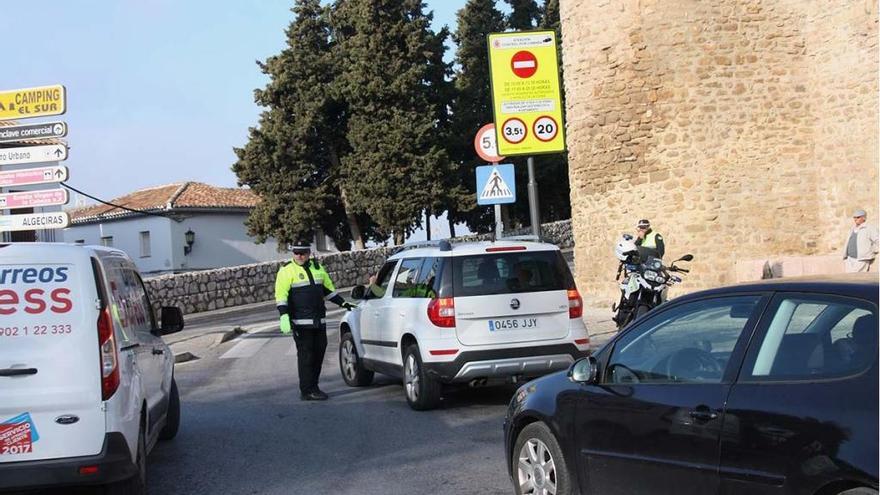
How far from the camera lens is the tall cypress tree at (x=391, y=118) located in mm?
38281

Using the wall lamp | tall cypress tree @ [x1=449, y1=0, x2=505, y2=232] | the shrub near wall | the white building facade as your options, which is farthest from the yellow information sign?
the wall lamp

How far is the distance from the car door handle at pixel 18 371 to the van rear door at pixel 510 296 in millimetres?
4435

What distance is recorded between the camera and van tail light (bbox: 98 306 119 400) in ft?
16.5

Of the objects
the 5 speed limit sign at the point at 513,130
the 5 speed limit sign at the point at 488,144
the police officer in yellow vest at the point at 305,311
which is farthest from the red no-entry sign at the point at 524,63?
the police officer in yellow vest at the point at 305,311

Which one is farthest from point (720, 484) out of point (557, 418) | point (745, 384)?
point (557, 418)

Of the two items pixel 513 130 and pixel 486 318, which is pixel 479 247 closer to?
pixel 486 318

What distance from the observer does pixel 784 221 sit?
61.2 ft

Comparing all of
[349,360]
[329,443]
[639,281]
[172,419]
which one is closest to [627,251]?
Answer: [639,281]

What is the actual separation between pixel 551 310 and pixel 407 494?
3.36 m

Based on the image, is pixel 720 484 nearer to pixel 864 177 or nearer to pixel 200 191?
pixel 864 177

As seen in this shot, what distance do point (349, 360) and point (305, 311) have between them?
146cm

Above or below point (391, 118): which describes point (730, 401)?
below

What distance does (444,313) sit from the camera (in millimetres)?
8609

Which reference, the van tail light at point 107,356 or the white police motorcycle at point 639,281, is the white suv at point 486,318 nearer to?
the white police motorcycle at point 639,281
